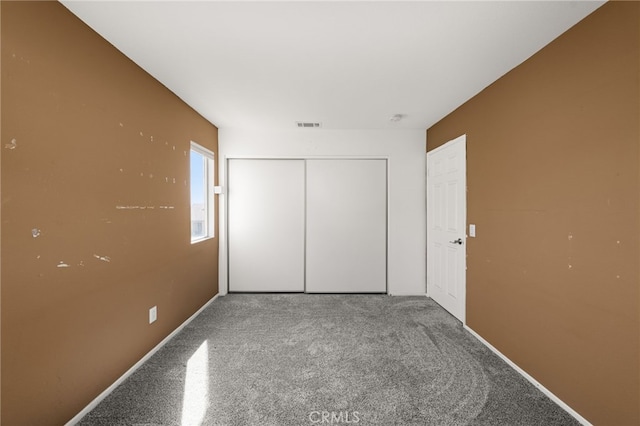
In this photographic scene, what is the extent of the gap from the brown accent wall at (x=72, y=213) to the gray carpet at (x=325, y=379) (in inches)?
15.4

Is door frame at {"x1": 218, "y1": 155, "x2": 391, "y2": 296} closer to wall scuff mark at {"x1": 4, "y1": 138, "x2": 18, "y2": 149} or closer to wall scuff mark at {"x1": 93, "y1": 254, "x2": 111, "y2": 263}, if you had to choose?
wall scuff mark at {"x1": 93, "y1": 254, "x2": 111, "y2": 263}

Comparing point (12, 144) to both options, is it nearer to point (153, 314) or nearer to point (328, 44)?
point (153, 314)

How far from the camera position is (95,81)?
174 cm

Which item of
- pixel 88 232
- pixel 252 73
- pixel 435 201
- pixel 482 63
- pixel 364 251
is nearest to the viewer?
pixel 88 232

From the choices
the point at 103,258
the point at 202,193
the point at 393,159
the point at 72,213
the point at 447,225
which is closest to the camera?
the point at 72,213

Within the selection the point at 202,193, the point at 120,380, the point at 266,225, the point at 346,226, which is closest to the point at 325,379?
the point at 120,380

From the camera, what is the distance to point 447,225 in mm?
3299

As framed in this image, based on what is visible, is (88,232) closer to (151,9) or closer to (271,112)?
(151,9)

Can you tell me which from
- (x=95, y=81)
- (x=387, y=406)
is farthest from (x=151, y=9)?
(x=387, y=406)

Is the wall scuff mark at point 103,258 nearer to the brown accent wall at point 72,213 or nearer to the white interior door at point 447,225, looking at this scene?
the brown accent wall at point 72,213

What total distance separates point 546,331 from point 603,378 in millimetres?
390

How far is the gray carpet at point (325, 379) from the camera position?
65.2 inches

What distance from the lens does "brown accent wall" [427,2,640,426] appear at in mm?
1383

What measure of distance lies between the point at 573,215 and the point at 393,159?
242 cm
